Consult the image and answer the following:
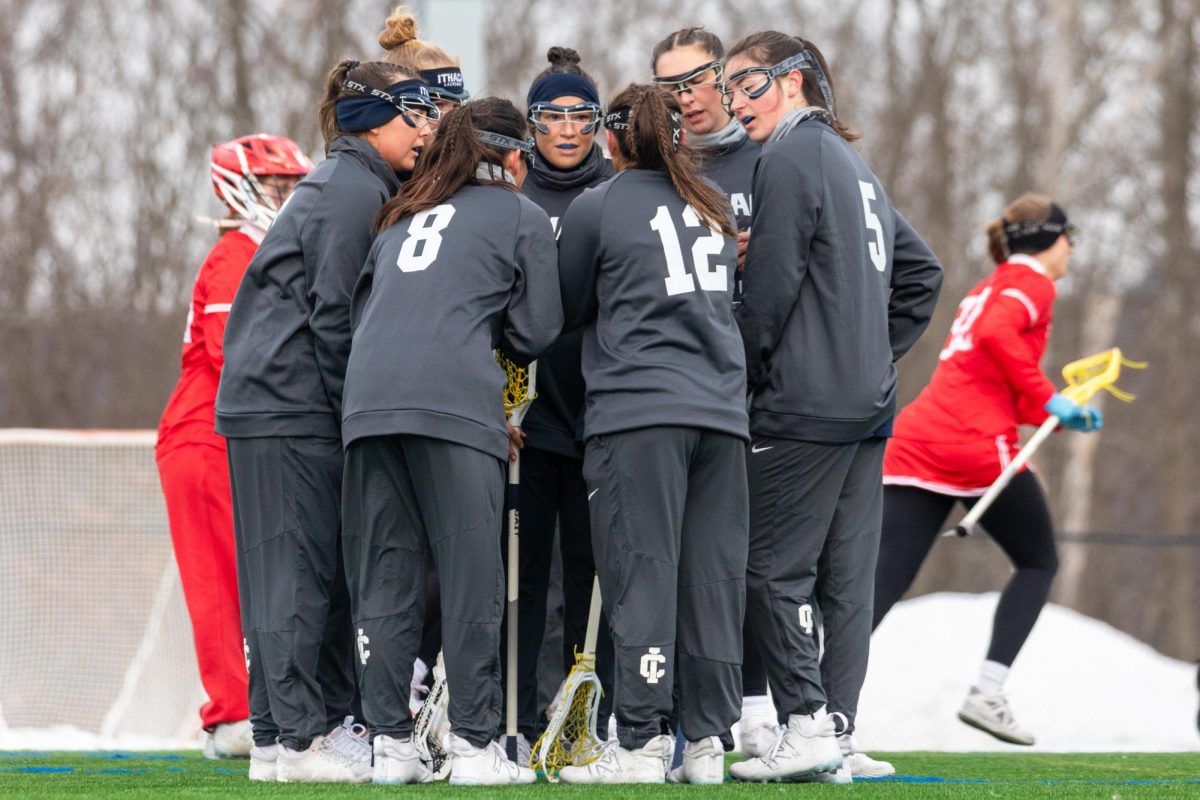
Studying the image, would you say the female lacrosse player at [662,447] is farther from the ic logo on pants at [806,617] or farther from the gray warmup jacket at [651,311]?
the ic logo on pants at [806,617]

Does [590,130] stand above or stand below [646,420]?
above

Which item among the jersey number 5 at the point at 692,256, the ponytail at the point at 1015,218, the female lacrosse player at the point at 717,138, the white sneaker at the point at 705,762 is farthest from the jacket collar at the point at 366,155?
the ponytail at the point at 1015,218

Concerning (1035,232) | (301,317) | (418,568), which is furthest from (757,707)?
(1035,232)

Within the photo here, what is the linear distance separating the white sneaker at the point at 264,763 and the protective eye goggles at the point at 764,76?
2.34 meters

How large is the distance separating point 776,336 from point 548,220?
2.37ft

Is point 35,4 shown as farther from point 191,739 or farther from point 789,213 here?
point 789,213

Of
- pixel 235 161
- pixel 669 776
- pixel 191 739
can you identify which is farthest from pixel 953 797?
pixel 191 739

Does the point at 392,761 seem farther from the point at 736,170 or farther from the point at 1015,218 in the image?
the point at 1015,218

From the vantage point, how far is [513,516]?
529 cm

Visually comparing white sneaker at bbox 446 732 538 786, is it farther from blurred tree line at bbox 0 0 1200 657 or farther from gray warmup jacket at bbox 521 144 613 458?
blurred tree line at bbox 0 0 1200 657

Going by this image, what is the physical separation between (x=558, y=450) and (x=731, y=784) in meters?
1.14

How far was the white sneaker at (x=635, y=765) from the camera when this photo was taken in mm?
4793

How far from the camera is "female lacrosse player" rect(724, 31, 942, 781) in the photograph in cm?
502

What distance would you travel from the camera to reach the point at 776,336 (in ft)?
16.6
